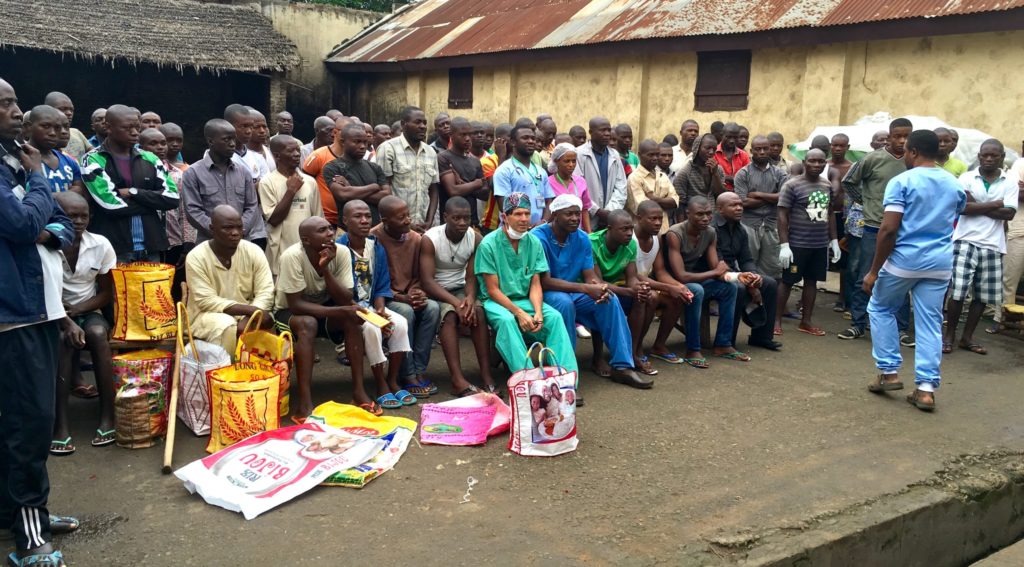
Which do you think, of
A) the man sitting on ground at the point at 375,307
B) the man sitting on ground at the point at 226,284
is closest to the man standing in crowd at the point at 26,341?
the man sitting on ground at the point at 226,284

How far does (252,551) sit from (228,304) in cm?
206

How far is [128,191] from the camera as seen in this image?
552 centimetres

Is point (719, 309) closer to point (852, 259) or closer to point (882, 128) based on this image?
point (852, 259)

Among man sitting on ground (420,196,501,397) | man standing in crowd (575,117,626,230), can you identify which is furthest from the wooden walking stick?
man standing in crowd (575,117,626,230)

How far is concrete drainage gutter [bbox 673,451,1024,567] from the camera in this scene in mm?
3609

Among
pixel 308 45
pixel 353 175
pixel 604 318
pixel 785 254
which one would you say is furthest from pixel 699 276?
pixel 308 45

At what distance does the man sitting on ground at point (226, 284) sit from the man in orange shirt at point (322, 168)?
150 cm

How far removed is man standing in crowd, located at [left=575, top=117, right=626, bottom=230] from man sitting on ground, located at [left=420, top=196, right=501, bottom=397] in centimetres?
180

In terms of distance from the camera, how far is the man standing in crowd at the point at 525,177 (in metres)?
6.82

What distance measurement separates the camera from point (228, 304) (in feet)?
16.7

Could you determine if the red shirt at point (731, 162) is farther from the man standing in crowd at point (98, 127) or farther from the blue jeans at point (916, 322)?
the man standing in crowd at point (98, 127)

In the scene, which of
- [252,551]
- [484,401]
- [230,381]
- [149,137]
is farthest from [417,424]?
[149,137]

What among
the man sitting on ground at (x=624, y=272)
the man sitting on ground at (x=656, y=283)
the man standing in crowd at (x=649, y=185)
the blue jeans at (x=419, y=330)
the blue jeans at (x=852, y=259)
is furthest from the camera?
the blue jeans at (x=852, y=259)

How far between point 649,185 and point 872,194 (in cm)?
207
